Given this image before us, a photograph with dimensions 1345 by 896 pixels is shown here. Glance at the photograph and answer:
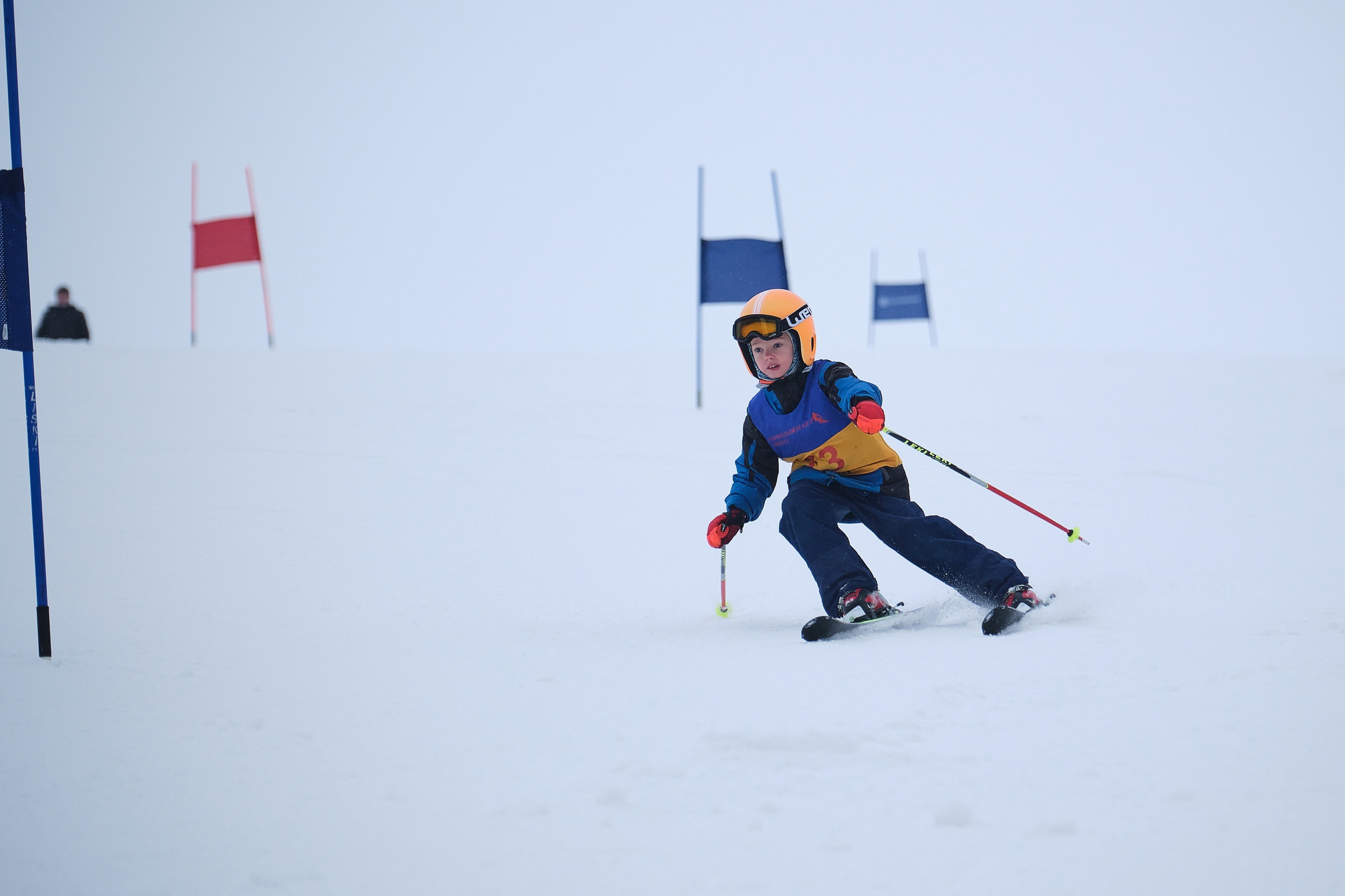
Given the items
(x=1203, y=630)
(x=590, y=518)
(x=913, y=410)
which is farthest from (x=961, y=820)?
(x=913, y=410)

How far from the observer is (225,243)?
12633mm

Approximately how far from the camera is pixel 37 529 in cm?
288

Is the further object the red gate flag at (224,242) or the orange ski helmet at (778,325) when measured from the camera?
the red gate flag at (224,242)

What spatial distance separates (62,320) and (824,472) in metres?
13.2

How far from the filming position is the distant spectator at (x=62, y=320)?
12758 millimetres

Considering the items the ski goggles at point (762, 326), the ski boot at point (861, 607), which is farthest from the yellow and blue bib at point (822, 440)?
the ski boot at point (861, 607)

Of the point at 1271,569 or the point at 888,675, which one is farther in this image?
the point at 1271,569

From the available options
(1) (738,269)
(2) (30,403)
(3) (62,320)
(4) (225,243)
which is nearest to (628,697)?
(2) (30,403)

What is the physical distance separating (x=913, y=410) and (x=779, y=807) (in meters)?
8.18

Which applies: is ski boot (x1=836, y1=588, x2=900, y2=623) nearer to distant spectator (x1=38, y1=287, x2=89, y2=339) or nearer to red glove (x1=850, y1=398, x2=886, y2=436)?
red glove (x1=850, y1=398, x2=886, y2=436)

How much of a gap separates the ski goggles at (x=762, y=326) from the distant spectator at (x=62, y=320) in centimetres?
1279

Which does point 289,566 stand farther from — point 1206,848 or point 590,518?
point 1206,848

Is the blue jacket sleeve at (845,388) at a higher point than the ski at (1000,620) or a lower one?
higher

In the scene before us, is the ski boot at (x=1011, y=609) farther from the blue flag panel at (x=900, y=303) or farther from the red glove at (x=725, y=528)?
the blue flag panel at (x=900, y=303)
